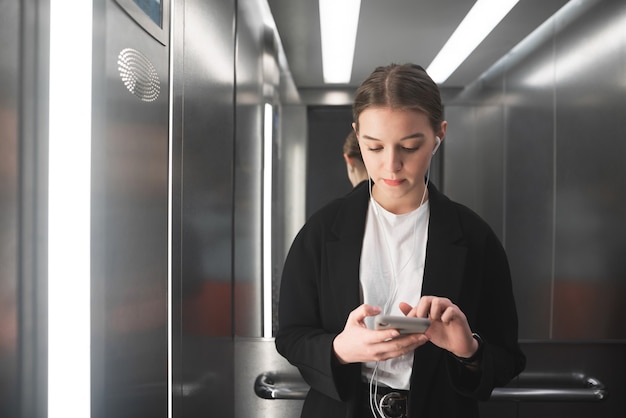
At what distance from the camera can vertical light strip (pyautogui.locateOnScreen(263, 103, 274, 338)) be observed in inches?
90.9

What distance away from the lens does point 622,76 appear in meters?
2.35

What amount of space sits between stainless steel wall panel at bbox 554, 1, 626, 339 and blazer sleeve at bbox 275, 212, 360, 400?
Answer: 4.04 ft

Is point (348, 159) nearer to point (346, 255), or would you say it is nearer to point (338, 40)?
point (338, 40)

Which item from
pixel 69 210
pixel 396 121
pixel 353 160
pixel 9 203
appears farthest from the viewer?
pixel 353 160

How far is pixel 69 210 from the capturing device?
3.77 ft

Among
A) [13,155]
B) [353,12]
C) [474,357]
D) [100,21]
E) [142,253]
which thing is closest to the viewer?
[13,155]

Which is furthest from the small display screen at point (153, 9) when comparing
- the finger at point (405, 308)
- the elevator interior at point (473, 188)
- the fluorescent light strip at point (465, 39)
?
the fluorescent light strip at point (465, 39)

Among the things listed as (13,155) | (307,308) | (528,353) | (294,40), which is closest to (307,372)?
(307,308)

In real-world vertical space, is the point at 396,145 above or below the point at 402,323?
above

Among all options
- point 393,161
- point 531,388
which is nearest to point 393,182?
point 393,161

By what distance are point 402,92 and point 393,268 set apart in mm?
400

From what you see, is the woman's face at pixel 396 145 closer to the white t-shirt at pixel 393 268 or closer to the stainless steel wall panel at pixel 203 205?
the white t-shirt at pixel 393 268

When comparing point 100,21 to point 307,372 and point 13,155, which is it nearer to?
point 13,155

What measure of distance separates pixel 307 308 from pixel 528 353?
1.21 m
